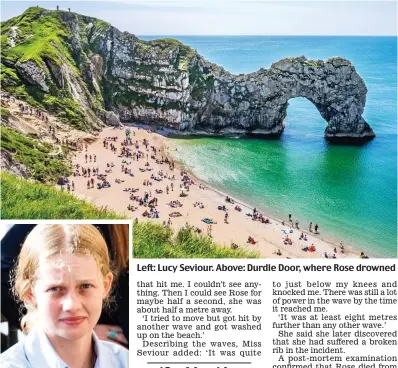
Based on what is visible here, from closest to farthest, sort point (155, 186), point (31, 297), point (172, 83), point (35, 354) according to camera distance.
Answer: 1. point (35, 354)
2. point (31, 297)
3. point (155, 186)
4. point (172, 83)

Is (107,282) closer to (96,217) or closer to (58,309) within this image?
(58,309)

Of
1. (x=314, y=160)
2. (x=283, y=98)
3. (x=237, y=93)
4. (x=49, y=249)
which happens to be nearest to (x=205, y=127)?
(x=237, y=93)

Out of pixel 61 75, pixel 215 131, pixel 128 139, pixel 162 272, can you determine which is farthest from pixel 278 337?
pixel 215 131

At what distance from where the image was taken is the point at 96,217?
12195 mm

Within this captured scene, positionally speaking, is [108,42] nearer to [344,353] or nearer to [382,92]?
[382,92]

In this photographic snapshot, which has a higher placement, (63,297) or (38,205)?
(38,205)

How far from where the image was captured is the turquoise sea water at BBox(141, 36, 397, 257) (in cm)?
2186

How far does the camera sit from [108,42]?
27.5m

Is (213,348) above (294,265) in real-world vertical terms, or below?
below

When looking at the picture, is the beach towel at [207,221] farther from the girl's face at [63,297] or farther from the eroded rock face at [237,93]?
the eroded rock face at [237,93]

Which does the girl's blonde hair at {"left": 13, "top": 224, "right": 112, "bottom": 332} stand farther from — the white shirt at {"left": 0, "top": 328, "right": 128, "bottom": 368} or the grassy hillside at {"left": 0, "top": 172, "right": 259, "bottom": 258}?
the grassy hillside at {"left": 0, "top": 172, "right": 259, "bottom": 258}

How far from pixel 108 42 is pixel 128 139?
20.9 ft

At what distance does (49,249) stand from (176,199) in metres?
9.71

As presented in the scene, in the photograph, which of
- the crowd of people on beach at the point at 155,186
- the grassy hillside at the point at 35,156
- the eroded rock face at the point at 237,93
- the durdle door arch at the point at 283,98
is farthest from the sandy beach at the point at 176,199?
the durdle door arch at the point at 283,98
